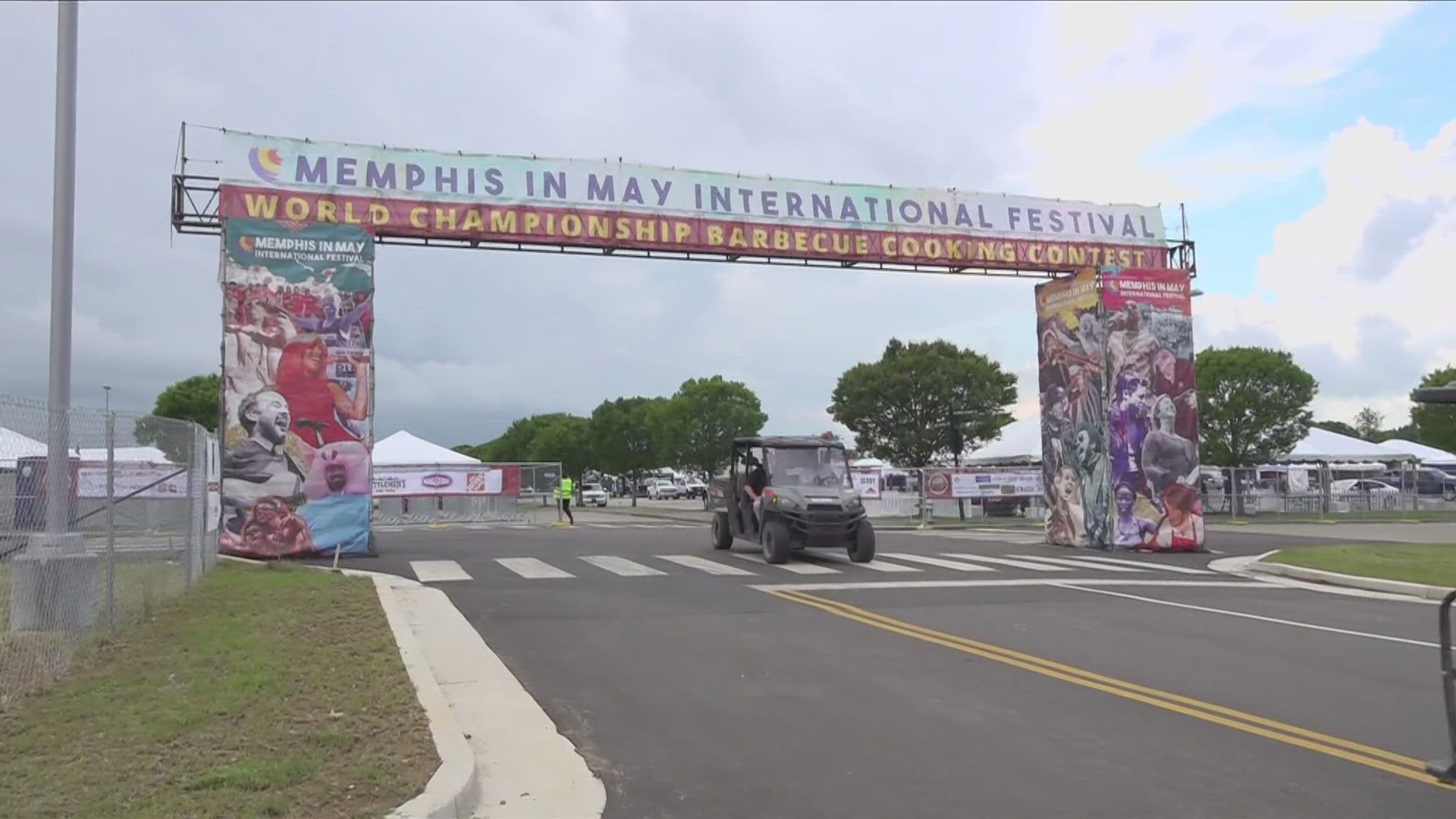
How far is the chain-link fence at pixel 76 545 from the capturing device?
25.7 ft

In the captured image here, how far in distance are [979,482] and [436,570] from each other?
22363 mm

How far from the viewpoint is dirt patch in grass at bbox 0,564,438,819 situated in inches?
198

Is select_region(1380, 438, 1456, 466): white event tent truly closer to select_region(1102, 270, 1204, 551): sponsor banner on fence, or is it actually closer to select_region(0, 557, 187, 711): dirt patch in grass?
select_region(1102, 270, 1204, 551): sponsor banner on fence

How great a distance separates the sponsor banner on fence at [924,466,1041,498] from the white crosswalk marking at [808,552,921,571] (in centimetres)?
1421

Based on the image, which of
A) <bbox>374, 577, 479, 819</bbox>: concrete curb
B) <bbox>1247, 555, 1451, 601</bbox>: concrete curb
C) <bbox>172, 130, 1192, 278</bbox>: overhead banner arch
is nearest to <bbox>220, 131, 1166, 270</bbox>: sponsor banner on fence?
<bbox>172, 130, 1192, 278</bbox>: overhead banner arch

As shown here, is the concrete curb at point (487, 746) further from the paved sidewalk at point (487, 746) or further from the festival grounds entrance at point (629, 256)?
the festival grounds entrance at point (629, 256)

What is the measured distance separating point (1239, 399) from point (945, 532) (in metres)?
17.9

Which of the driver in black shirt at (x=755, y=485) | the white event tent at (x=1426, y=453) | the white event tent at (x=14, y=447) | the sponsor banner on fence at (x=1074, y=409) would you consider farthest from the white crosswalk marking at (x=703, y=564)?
the white event tent at (x=1426, y=453)

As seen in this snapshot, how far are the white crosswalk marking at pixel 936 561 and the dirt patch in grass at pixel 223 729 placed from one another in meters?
10.9

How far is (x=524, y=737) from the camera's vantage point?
21.7ft

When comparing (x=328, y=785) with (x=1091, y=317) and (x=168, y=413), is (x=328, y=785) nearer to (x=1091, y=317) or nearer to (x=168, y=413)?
(x=1091, y=317)

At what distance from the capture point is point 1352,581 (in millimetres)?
16188

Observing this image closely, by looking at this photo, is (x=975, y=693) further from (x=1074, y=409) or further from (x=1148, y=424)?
(x=1074, y=409)

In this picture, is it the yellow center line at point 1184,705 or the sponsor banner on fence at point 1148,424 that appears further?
the sponsor banner on fence at point 1148,424
